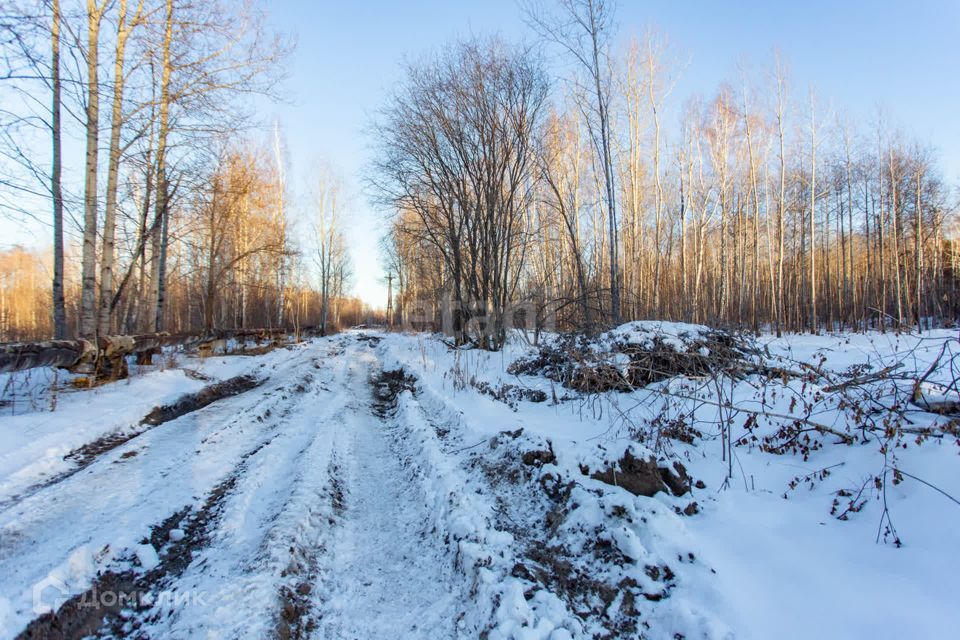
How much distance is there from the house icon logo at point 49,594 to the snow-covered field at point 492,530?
0.05 ft

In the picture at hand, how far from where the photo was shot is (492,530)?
9.76 feet

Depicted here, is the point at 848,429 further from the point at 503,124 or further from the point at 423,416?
the point at 503,124

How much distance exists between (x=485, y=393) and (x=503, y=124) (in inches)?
380

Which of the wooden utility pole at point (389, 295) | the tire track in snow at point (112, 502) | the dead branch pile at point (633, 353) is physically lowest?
the tire track in snow at point (112, 502)

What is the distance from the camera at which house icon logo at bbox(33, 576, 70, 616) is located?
2.15 metres

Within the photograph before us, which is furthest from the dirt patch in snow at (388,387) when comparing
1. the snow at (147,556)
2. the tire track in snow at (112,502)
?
the snow at (147,556)

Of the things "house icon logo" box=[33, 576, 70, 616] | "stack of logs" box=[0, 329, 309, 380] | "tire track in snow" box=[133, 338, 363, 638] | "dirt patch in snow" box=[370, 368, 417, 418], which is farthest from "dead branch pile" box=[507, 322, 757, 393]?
"stack of logs" box=[0, 329, 309, 380]

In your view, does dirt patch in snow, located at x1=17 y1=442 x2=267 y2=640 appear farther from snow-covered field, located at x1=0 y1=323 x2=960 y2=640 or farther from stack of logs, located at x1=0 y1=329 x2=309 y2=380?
stack of logs, located at x1=0 y1=329 x2=309 y2=380

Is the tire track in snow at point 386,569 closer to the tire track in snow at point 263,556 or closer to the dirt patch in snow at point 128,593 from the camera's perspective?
the tire track in snow at point 263,556

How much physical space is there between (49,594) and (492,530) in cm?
253

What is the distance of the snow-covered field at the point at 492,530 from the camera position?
7.02 feet

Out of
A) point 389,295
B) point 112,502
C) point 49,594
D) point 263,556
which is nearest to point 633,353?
point 263,556

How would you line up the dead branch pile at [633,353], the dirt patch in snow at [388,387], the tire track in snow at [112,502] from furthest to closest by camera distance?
the dirt patch in snow at [388,387] < the dead branch pile at [633,353] < the tire track in snow at [112,502]

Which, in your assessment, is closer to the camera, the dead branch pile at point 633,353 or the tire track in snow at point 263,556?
the tire track in snow at point 263,556
